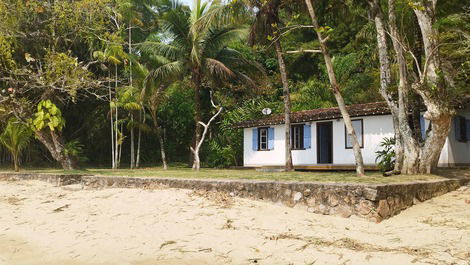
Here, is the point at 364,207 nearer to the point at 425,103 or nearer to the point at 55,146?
A: the point at 425,103

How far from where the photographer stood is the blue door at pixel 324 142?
16531 mm

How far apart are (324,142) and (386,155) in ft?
14.2

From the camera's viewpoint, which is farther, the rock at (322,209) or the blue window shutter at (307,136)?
the blue window shutter at (307,136)

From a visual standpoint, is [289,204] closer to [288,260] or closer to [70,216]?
[288,260]

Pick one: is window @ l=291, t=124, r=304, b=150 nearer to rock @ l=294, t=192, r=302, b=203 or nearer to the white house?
the white house

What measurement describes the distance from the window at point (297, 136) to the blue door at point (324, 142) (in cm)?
83

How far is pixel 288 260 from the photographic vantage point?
4930 mm

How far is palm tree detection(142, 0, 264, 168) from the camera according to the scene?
17.2 metres

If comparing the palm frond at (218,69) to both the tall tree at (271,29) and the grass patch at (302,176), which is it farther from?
the grass patch at (302,176)

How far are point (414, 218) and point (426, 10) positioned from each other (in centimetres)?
663

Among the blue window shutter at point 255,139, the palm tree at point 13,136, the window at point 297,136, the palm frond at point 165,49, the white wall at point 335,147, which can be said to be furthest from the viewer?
the blue window shutter at point 255,139

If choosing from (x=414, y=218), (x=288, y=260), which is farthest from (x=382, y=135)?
(x=288, y=260)

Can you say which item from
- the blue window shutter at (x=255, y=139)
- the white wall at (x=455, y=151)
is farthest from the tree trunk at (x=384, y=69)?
the blue window shutter at (x=255, y=139)

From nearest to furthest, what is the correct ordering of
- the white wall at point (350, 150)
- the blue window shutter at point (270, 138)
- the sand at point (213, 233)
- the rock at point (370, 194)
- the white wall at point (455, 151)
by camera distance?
the sand at point (213, 233), the rock at point (370, 194), the white wall at point (455, 151), the white wall at point (350, 150), the blue window shutter at point (270, 138)
